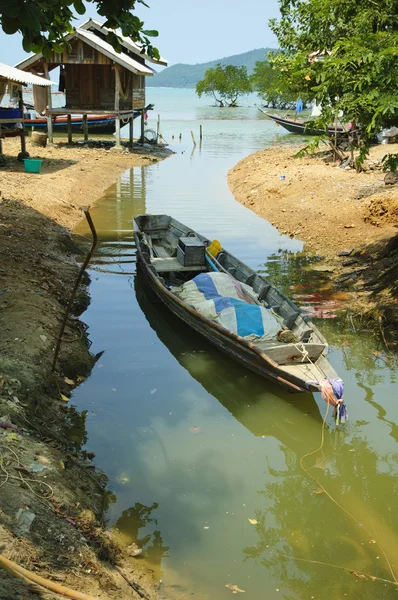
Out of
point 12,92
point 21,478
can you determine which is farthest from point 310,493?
point 12,92

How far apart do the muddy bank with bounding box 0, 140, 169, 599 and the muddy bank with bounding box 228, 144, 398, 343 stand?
209 inches

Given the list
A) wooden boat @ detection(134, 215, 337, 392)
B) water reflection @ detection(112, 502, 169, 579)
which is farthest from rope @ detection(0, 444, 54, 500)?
wooden boat @ detection(134, 215, 337, 392)

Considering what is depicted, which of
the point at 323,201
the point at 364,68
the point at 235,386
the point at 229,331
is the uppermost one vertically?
the point at 364,68

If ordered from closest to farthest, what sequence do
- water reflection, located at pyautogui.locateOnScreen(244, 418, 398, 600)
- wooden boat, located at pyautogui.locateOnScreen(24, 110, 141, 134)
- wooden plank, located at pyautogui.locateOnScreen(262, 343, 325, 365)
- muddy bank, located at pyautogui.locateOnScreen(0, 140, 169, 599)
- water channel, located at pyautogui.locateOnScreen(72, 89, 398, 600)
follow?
muddy bank, located at pyautogui.locateOnScreen(0, 140, 169, 599), water reflection, located at pyautogui.locateOnScreen(244, 418, 398, 600), water channel, located at pyautogui.locateOnScreen(72, 89, 398, 600), wooden plank, located at pyautogui.locateOnScreen(262, 343, 325, 365), wooden boat, located at pyautogui.locateOnScreen(24, 110, 141, 134)

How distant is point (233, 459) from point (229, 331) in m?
2.06

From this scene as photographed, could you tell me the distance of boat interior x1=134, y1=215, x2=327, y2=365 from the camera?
300 inches

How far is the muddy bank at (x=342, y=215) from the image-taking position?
11.2m

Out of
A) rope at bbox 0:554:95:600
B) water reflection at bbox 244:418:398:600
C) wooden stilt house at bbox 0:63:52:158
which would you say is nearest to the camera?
rope at bbox 0:554:95:600

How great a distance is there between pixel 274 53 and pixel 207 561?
21753mm

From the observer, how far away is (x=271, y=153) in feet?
100

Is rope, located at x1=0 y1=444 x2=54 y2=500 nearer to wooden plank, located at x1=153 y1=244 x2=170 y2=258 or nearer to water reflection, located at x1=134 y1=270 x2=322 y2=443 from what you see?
water reflection, located at x1=134 y1=270 x2=322 y2=443

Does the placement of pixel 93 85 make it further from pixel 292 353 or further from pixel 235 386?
pixel 292 353

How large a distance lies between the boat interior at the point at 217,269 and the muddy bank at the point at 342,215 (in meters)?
1.87

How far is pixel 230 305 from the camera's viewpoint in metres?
8.80
